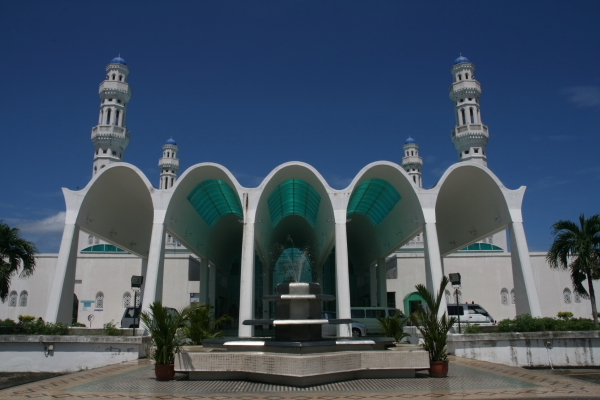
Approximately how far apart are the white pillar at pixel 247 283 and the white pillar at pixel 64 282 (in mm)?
7220

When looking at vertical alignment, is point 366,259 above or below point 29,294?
above

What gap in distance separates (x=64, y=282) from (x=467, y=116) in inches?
1781

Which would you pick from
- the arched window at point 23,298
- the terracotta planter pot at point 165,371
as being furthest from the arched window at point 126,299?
the terracotta planter pot at point 165,371

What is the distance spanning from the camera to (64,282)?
19.4 metres

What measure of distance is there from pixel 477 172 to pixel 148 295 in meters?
15.4

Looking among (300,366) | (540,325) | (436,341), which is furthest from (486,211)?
(300,366)

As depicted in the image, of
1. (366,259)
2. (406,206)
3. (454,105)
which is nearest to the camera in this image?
(406,206)

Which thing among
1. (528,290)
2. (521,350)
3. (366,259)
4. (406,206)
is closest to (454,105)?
(366,259)

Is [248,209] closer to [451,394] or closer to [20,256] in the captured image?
[20,256]

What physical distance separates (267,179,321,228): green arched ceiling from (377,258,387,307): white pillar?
5943mm

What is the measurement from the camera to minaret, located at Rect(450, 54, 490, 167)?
50.8m

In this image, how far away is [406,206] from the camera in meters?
24.1

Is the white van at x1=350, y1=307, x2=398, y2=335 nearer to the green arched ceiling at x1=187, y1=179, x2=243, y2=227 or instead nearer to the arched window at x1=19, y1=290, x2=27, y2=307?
the green arched ceiling at x1=187, y1=179, x2=243, y2=227

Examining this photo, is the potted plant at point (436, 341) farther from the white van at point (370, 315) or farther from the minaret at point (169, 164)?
the minaret at point (169, 164)
